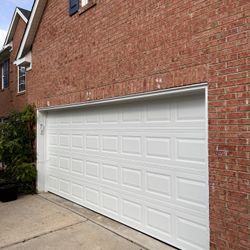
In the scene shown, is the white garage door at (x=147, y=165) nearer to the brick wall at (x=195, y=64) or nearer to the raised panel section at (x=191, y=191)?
the raised panel section at (x=191, y=191)

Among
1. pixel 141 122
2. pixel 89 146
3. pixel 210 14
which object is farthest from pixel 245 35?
pixel 89 146

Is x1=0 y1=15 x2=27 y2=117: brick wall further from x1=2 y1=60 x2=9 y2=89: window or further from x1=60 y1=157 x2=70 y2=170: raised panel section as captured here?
x1=60 y1=157 x2=70 y2=170: raised panel section

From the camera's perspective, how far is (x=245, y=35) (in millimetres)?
3582

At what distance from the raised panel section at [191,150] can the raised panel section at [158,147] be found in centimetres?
24

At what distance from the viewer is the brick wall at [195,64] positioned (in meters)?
3.64

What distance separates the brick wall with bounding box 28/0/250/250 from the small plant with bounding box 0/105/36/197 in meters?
2.82

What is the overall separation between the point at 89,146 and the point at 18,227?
2220mm

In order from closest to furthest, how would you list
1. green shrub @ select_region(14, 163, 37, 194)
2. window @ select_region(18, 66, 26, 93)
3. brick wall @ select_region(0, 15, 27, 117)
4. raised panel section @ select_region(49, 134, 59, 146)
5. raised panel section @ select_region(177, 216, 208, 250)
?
raised panel section @ select_region(177, 216, 208, 250) → raised panel section @ select_region(49, 134, 59, 146) → green shrub @ select_region(14, 163, 37, 194) → window @ select_region(18, 66, 26, 93) → brick wall @ select_region(0, 15, 27, 117)

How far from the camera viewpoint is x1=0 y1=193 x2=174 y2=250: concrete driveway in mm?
4867

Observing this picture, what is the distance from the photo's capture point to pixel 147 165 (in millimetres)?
5219

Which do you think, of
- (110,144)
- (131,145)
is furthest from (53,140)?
(131,145)

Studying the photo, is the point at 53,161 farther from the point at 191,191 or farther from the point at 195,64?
the point at 195,64

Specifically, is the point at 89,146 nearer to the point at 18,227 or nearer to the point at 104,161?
the point at 104,161

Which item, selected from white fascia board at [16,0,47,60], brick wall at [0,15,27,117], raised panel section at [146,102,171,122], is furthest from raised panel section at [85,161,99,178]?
brick wall at [0,15,27,117]
